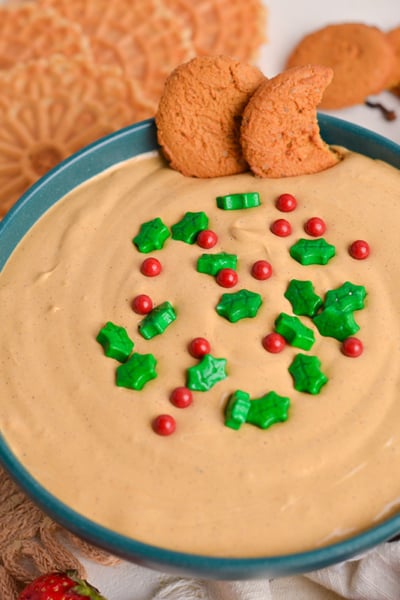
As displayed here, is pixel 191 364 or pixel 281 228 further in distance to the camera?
pixel 281 228

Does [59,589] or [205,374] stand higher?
[205,374]

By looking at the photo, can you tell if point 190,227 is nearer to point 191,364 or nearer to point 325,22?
point 191,364

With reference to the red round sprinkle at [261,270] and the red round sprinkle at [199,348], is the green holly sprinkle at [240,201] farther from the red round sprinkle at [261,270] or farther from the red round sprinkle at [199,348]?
the red round sprinkle at [199,348]

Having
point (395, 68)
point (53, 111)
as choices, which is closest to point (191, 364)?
point (53, 111)

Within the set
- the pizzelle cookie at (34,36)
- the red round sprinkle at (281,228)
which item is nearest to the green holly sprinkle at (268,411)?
the red round sprinkle at (281,228)

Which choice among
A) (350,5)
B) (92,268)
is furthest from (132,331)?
(350,5)

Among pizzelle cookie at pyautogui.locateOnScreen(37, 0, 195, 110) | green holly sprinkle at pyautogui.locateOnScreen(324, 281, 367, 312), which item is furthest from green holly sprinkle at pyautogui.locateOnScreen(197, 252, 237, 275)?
pizzelle cookie at pyautogui.locateOnScreen(37, 0, 195, 110)
